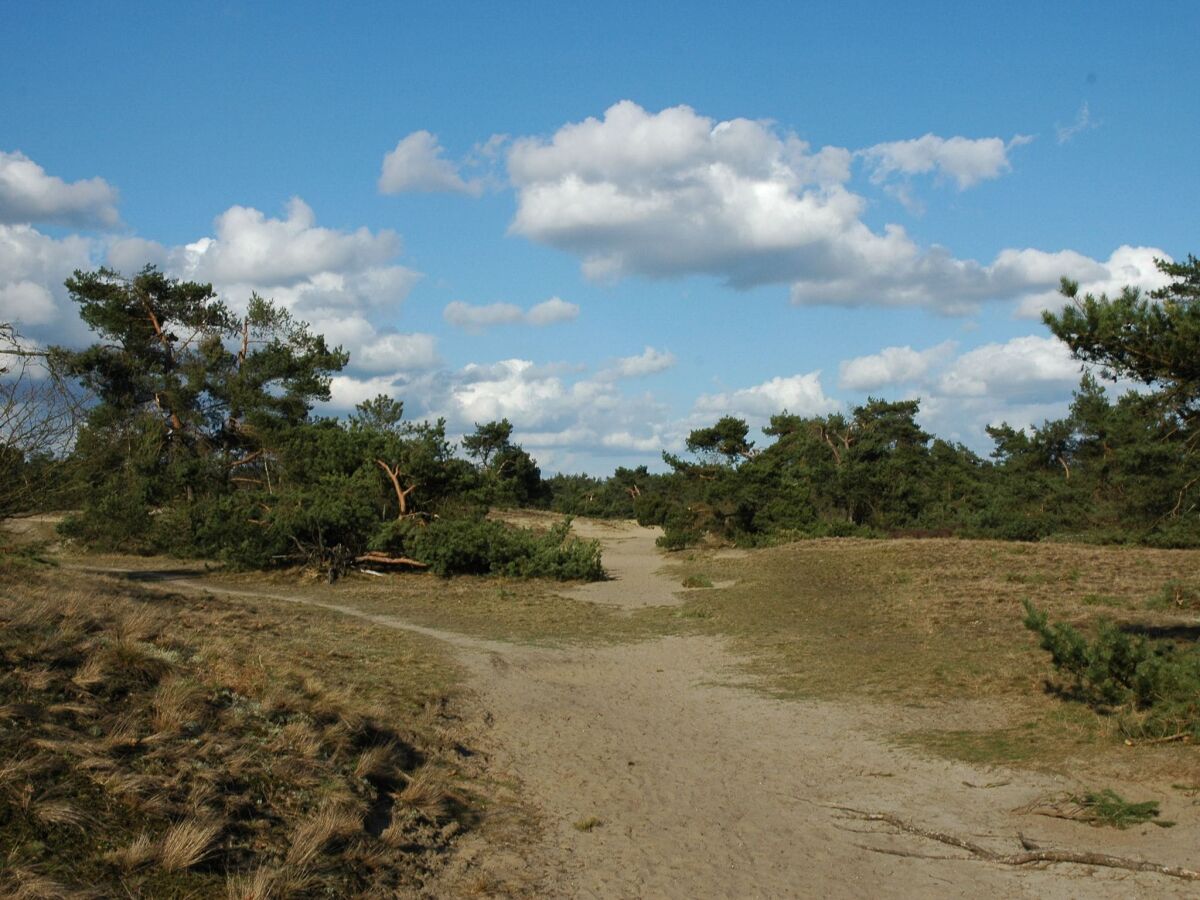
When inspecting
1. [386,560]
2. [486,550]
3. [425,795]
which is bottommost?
[425,795]

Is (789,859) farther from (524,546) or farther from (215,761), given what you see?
(524,546)

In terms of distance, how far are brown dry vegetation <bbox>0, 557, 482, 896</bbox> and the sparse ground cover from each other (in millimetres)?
13

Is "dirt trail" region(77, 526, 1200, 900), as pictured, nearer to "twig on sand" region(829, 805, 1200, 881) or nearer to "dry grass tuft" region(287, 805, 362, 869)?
"twig on sand" region(829, 805, 1200, 881)

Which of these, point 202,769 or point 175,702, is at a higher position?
point 175,702

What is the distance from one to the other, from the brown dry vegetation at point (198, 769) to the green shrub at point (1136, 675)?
5984 mm

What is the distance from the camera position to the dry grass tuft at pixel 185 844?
192 inches

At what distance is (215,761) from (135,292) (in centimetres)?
3480

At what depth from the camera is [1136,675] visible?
9.09m

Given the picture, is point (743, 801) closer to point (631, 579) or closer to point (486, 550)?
point (486, 550)

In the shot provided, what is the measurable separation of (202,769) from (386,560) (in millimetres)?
20430

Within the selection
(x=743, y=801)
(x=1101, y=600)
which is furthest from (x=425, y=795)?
(x=1101, y=600)

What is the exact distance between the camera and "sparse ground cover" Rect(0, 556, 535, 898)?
16.0 feet

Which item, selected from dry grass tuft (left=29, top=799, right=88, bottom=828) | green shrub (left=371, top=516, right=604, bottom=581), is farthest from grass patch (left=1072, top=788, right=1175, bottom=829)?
green shrub (left=371, top=516, right=604, bottom=581)

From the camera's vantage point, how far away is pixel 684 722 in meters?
10.6
